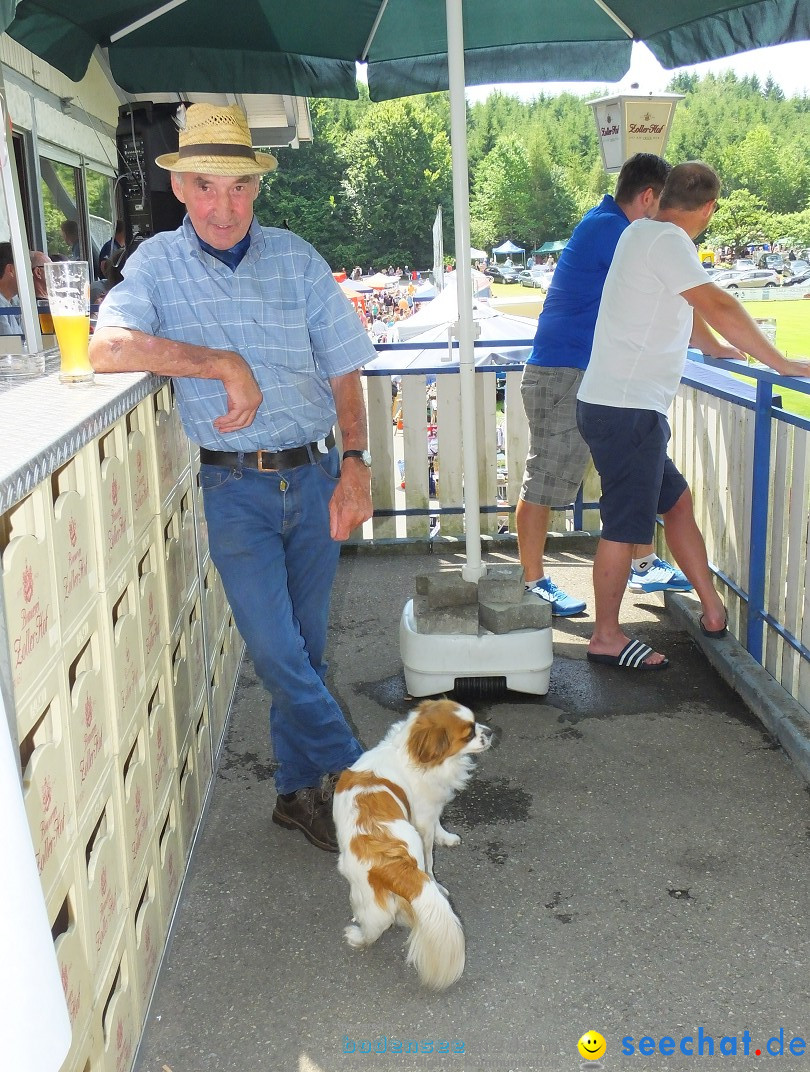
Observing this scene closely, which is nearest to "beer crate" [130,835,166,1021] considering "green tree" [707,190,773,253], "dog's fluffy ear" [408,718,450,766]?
"dog's fluffy ear" [408,718,450,766]

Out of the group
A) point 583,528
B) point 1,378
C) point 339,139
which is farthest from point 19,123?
point 339,139

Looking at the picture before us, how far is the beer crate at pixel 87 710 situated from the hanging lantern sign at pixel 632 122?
586cm

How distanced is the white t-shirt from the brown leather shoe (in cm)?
199

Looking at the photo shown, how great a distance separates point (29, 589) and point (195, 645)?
171 cm

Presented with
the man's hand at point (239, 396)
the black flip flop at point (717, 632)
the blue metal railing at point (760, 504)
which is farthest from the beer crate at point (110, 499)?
the black flip flop at point (717, 632)

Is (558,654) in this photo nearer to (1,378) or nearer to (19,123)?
(1,378)

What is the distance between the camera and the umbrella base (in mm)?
3922

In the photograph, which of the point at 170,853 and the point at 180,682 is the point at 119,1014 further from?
the point at 180,682

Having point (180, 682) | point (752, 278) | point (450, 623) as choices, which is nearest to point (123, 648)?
point (180, 682)

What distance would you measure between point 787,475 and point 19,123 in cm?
651

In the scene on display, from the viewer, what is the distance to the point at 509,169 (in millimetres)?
131625

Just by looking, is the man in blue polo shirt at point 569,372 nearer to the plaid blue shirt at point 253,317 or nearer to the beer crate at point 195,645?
the beer crate at point 195,645

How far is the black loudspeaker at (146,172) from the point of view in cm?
455

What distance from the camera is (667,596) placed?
5.01 metres
